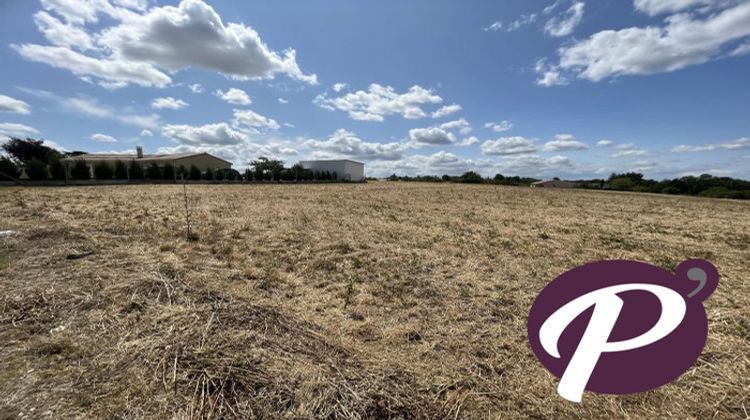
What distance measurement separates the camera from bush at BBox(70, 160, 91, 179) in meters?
24.6

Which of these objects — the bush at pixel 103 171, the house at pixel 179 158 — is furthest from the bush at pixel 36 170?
the house at pixel 179 158

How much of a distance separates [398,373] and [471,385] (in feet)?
1.59

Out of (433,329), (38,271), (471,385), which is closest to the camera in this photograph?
(471,385)

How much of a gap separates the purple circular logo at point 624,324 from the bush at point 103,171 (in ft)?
113

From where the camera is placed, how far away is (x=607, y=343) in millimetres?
1502

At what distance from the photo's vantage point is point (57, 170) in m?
23.3

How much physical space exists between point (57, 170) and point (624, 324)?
33467 mm

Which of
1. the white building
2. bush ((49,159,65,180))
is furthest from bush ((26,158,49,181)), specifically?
the white building

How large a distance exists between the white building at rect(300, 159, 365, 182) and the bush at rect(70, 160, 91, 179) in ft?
126

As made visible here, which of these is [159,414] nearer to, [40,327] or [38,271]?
[40,327]

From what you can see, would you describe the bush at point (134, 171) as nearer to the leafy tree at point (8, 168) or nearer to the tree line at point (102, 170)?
the tree line at point (102, 170)

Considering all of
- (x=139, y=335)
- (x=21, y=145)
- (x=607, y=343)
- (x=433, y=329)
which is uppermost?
(x=21, y=145)

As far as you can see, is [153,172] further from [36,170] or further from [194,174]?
[36,170]

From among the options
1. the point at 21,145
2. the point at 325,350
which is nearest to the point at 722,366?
the point at 325,350
